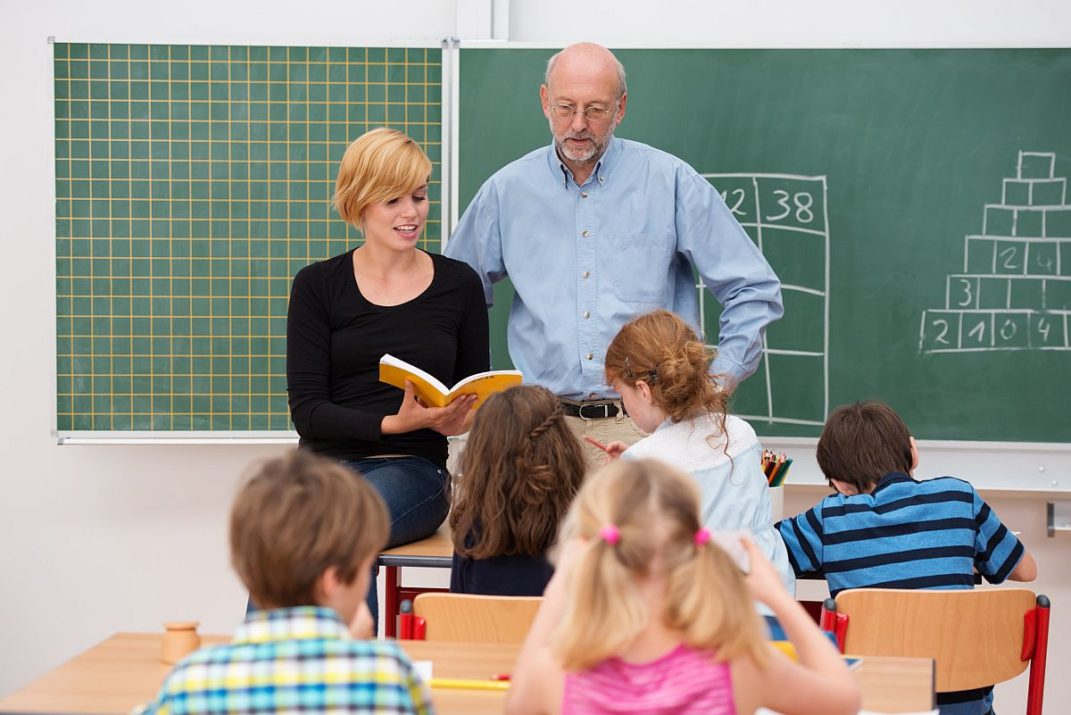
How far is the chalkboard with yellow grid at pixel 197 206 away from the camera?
13.1ft

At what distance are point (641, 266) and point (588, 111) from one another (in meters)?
0.45

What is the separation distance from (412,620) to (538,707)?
701 mm

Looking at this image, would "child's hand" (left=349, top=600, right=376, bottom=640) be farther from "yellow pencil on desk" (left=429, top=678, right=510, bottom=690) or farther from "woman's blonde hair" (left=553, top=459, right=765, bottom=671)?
"woman's blonde hair" (left=553, top=459, right=765, bottom=671)

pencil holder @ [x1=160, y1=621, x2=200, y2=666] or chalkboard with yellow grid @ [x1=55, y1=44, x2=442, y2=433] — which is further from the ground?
chalkboard with yellow grid @ [x1=55, y1=44, x2=442, y2=433]

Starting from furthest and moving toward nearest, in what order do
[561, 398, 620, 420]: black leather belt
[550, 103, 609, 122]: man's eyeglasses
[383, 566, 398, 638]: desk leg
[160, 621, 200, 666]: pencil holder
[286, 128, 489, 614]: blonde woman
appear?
[383, 566, 398, 638]: desk leg → [561, 398, 620, 420]: black leather belt → [550, 103, 609, 122]: man's eyeglasses → [286, 128, 489, 614]: blonde woman → [160, 621, 200, 666]: pencil holder

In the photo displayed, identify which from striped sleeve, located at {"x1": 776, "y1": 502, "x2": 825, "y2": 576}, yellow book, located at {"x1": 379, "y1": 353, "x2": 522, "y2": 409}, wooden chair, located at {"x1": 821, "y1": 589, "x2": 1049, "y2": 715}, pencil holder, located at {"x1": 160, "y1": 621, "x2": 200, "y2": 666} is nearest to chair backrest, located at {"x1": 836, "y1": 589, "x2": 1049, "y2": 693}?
wooden chair, located at {"x1": 821, "y1": 589, "x2": 1049, "y2": 715}

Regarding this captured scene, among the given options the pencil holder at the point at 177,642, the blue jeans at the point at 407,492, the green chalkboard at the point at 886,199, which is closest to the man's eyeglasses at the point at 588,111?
the green chalkboard at the point at 886,199

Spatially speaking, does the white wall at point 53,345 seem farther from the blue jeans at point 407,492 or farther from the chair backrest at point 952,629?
the chair backrest at point 952,629

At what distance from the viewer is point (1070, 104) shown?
382 cm

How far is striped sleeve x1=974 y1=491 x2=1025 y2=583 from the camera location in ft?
9.21

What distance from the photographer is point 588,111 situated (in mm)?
3266

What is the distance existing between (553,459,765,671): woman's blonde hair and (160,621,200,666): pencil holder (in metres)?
0.76

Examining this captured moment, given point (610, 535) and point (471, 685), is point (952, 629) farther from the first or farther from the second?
point (610, 535)

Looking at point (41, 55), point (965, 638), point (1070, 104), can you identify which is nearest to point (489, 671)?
point (965, 638)
